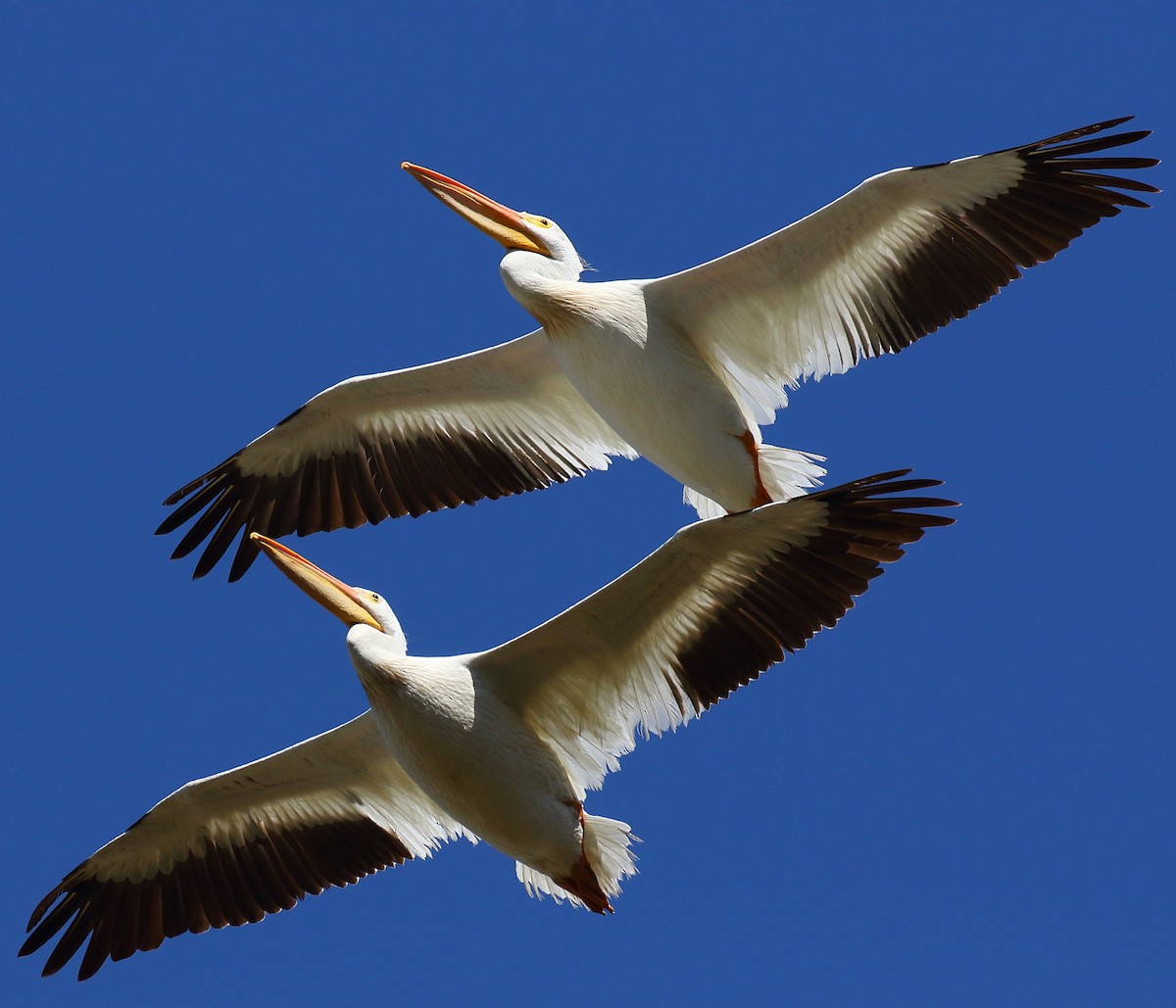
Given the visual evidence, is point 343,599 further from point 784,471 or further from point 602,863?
point 784,471

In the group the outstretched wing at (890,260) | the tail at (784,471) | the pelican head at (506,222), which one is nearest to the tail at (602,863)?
the tail at (784,471)

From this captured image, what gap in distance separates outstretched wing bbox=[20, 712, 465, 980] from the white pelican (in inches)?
0.4

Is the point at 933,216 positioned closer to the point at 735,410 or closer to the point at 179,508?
the point at 735,410

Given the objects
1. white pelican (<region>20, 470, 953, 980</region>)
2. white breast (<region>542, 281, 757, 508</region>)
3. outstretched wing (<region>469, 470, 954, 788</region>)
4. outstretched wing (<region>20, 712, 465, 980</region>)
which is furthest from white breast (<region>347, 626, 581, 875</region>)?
white breast (<region>542, 281, 757, 508</region>)

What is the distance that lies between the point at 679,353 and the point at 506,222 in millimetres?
1548

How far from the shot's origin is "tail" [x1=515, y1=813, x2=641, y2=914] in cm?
915

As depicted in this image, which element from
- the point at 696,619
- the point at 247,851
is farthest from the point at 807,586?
the point at 247,851

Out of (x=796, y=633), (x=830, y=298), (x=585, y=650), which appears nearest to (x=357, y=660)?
(x=585, y=650)

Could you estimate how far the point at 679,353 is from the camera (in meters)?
10.3

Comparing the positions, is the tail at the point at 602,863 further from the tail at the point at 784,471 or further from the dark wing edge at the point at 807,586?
the tail at the point at 784,471

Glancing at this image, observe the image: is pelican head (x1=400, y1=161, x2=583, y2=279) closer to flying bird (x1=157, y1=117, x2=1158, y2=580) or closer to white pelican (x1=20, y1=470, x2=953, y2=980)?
flying bird (x1=157, y1=117, x2=1158, y2=580)

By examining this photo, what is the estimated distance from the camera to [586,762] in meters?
9.16

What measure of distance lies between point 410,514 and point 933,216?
3517 millimetres

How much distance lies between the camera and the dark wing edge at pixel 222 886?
993 cm
